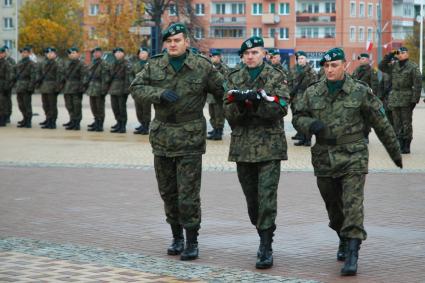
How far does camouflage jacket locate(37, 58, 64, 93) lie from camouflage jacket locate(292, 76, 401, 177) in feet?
62.8

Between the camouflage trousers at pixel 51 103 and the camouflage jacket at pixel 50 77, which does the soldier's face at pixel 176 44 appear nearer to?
the camouflage jacket at pixel 50 77

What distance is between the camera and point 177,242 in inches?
399

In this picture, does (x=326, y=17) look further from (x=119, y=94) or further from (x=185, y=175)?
(x=185, y=175)

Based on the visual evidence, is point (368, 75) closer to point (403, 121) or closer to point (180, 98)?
point (403, 121)

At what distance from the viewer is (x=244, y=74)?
385 inches

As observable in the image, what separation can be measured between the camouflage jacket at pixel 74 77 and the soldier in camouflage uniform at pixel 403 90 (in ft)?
30.4

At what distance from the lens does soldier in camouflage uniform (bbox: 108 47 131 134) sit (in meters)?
26.6

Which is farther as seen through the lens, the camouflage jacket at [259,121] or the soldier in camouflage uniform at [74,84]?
the soldier in camouflage uniform at [74,84]

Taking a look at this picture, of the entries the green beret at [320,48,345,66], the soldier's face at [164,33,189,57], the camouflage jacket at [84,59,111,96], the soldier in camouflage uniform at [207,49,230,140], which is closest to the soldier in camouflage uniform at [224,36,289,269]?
the green beret at [320,48,345,66]

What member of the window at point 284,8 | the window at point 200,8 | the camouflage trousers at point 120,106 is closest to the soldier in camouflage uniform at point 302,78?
the camouflage trousers at point 120,106

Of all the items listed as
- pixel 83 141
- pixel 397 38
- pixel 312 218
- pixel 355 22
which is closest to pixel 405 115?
pixel 83 141

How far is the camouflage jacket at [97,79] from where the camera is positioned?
26922 mm

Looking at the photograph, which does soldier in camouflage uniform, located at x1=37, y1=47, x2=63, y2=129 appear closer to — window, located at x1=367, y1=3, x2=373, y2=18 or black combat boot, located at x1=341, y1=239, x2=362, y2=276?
black combat boot, located at x1=341, y1=239, x2=362, y2=276

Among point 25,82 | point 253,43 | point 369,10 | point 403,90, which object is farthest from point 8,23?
point 253,43
